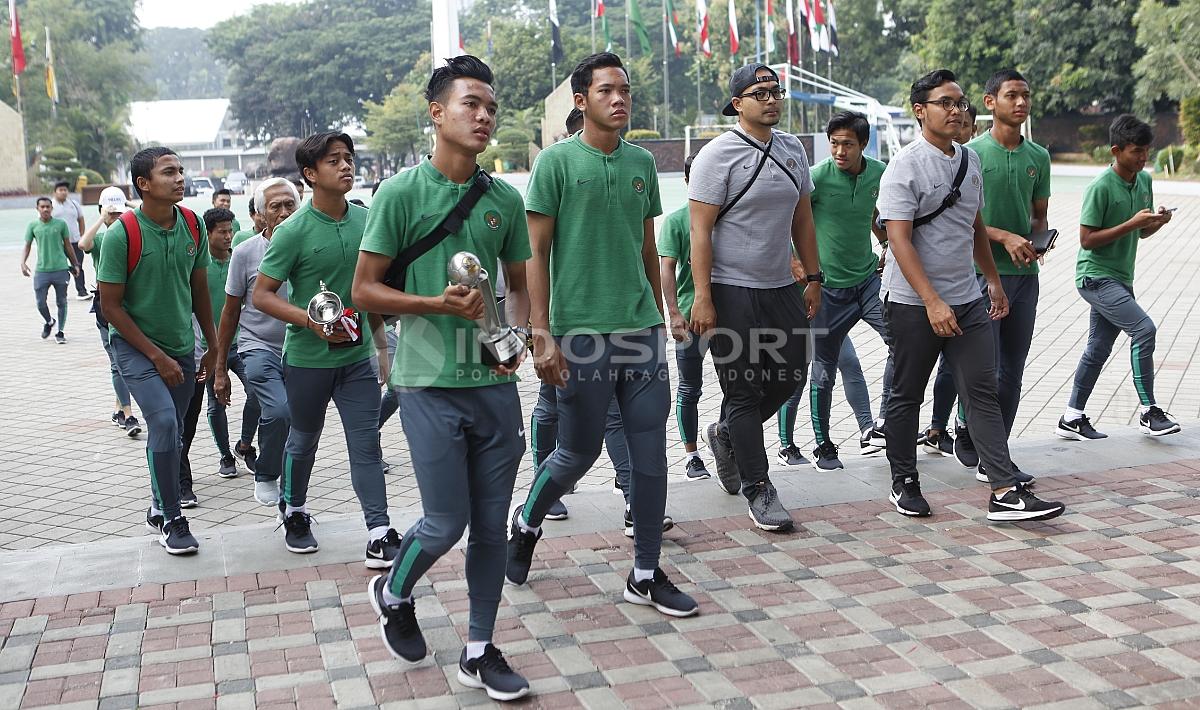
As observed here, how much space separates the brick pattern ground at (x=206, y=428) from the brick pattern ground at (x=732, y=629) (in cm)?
141

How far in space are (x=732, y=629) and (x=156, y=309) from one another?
2826 mm

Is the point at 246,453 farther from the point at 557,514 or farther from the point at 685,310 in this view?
the point at 685,310

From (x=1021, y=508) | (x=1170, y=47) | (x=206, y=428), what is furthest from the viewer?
(x=1170, y=47)

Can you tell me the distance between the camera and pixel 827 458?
656 centimetres

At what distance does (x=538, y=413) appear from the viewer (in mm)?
5504

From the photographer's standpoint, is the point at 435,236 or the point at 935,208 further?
the point at 935,208

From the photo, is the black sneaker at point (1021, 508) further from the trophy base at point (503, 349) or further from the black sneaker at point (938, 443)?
the trophy base at point (503, 349)

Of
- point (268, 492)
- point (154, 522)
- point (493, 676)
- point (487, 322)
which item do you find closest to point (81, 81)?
point (268, 492)

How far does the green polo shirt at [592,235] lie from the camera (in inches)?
175

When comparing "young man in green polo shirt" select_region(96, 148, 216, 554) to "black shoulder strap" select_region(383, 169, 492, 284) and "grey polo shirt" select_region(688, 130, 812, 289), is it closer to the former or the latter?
"black shoulder strap" select_region(383, 169, 492, 284)

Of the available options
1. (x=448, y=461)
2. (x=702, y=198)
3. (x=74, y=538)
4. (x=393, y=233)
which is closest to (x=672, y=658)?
(x=448, y=461)

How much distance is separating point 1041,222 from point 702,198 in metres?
2.13

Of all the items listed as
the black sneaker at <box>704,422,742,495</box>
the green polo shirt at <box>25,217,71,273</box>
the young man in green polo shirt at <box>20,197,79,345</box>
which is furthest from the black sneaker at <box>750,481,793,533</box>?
the green polo shirt at <box>25,217,71,273</box>

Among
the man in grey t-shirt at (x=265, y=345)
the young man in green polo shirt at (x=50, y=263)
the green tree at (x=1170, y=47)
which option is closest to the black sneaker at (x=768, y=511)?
the man in grey t-shirt at (x=265, y=345)
